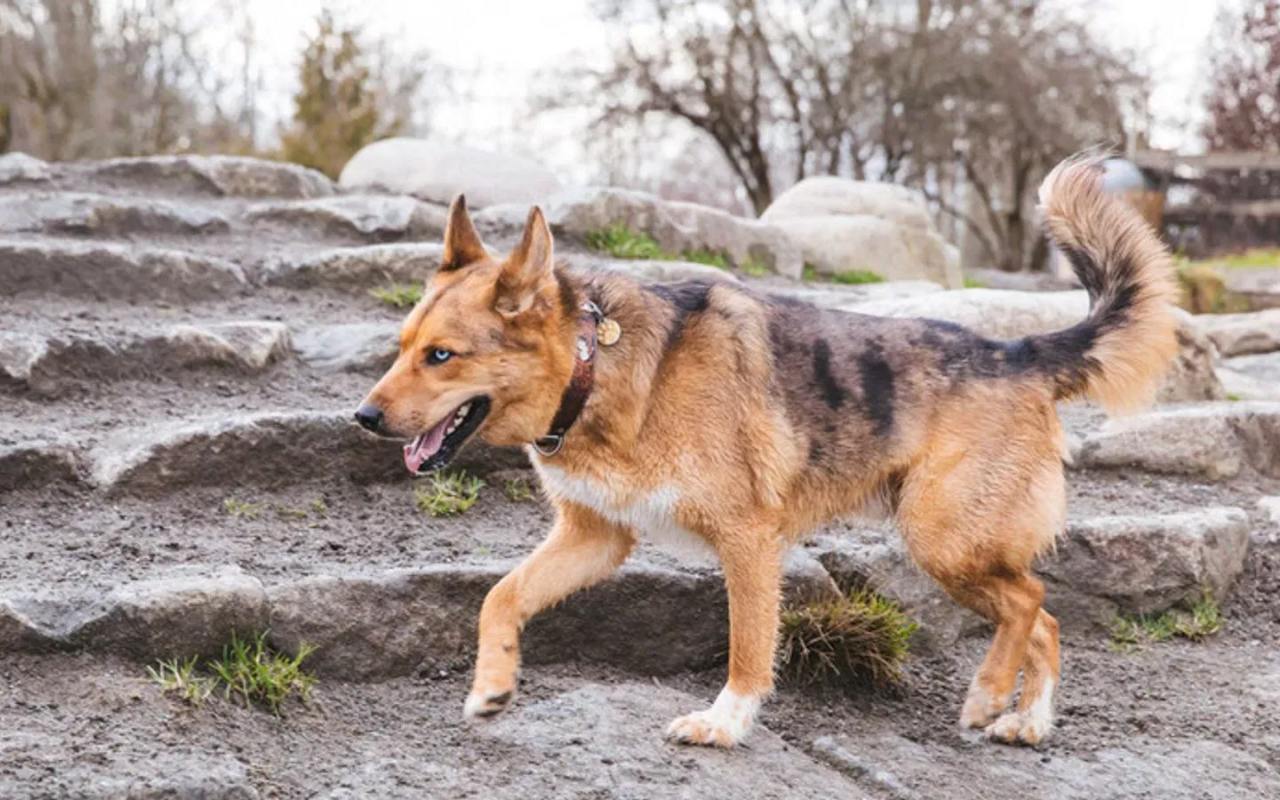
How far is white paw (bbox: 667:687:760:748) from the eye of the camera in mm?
4305

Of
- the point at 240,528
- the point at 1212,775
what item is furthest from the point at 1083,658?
the point at 240,528

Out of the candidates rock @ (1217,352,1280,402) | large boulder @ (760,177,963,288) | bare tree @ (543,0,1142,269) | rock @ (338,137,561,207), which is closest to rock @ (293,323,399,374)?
rock @ (338,137,561,207)

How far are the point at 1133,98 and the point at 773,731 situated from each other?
23.0 meters

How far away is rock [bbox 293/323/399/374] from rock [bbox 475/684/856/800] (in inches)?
120

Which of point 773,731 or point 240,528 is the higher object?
point 240,528

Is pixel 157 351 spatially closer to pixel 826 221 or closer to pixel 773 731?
pixel 773 731

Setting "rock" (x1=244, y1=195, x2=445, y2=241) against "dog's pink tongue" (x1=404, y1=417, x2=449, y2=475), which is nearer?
"dog's pink tongue" (x1=404, y1=417, x2=449, y2=475)

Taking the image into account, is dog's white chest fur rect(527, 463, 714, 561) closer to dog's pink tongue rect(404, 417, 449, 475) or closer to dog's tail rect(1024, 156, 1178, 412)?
dog's pink tongue rect(404, 417, 449, 475)

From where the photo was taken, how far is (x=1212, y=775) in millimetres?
4641

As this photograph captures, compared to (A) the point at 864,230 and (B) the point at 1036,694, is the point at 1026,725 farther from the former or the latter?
(A) the point at 864,230

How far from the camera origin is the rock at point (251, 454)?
556 cm

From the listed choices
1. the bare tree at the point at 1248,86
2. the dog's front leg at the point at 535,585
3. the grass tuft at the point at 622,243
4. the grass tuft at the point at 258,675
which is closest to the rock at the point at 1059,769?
the dog's front leg at the point at 535,585

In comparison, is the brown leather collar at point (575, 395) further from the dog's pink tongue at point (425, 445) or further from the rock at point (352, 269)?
the rock at point (352, 269)

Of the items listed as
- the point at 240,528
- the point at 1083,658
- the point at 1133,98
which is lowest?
the point at 1083,658
